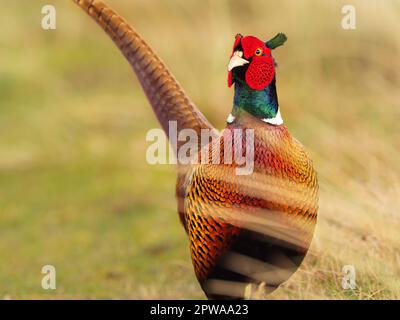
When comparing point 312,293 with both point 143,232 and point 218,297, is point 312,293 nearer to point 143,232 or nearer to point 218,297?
point 218,297

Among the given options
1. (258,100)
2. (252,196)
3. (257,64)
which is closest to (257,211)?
(252,196)

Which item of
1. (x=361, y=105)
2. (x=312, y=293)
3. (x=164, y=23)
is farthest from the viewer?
(x=164, y=23)

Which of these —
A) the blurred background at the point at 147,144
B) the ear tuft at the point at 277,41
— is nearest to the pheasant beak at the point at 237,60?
the ear tuft at the point at 277,41

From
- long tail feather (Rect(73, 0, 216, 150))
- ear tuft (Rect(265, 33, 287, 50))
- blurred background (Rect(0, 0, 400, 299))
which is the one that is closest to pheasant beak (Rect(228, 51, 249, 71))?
ear tuft (Rect(265, 33, 287, 50))

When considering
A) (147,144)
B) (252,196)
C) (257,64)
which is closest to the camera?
(257,64)

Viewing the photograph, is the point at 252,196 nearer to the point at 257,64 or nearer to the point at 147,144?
the point at 257,64

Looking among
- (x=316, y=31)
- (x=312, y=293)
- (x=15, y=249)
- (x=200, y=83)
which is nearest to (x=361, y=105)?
(x=316, y=31)

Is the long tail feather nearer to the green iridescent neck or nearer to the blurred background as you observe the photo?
the green iridescent neck

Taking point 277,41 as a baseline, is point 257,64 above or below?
below
